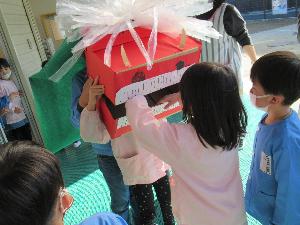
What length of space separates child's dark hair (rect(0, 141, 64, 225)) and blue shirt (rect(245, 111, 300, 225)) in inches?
35.2

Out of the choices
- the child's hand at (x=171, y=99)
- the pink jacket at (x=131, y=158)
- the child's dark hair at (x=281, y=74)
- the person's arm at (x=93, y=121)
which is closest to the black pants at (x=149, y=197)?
the pink jacket at (x=131, y=158)

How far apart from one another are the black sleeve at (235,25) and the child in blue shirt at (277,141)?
1.20 metres

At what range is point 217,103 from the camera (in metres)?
1.16

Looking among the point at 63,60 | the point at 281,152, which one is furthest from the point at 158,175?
the point at 63,60

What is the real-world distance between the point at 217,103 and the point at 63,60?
0.65 meters

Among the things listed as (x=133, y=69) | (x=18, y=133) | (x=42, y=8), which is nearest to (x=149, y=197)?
(x=133, y=69)

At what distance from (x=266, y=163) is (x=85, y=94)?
0.79 meters

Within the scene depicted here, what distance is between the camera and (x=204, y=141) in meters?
1.21

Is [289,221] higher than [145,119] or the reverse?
the reverse

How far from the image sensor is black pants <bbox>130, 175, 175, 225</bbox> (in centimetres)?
171

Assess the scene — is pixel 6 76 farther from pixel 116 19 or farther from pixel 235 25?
pixel 116 19

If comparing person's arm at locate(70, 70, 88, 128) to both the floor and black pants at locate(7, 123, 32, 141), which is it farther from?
black pants at locate(7, 123, 32, 141)

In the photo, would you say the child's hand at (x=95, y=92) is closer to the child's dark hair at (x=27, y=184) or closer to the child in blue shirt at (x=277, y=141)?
the child's dark hair at (x=27, y=184)

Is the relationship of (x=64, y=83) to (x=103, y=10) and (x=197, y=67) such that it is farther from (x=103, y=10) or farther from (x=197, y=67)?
(x=197, y=67)
